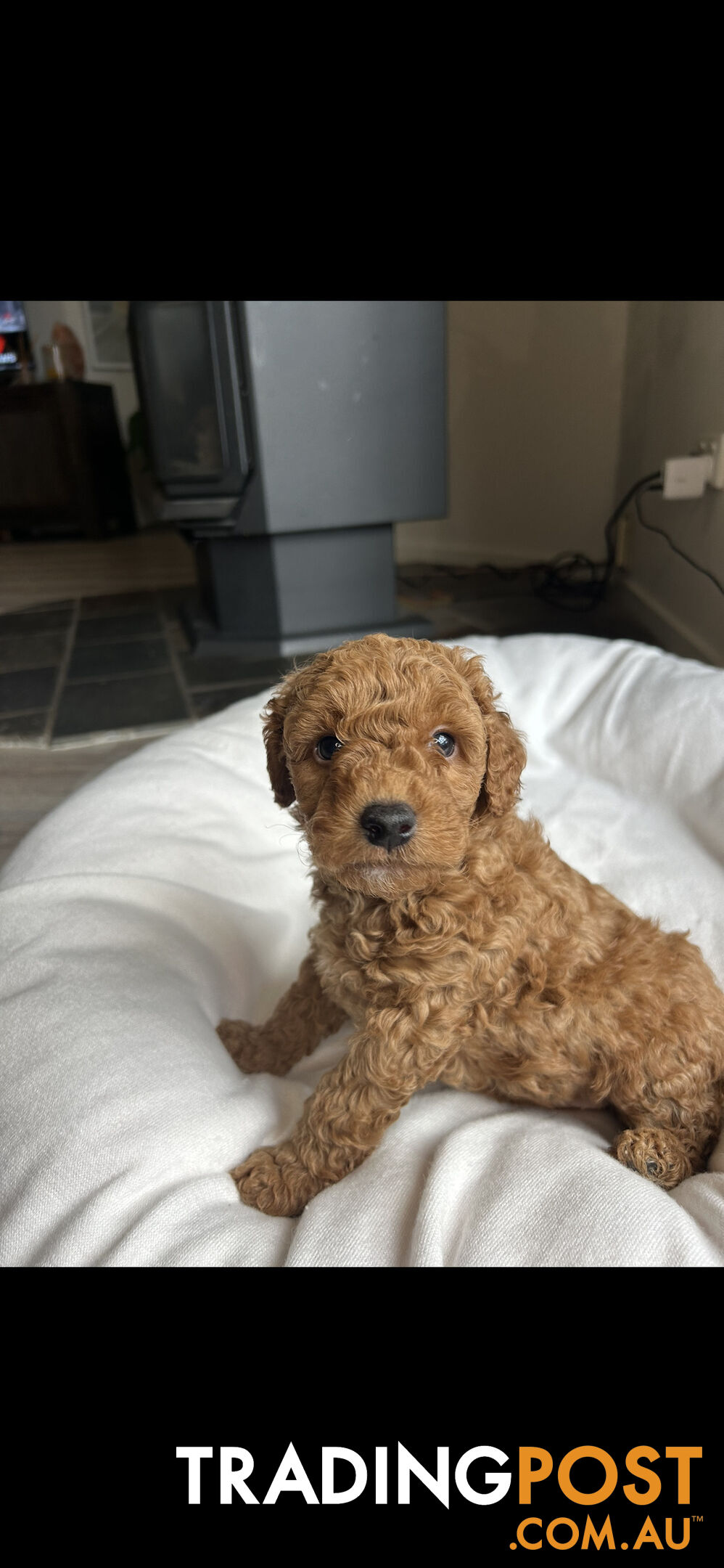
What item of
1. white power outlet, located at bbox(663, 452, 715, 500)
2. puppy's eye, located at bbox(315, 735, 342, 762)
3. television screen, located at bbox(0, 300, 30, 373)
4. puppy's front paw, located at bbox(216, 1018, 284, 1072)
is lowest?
puppy's front paw, located at bbox(216, 1018, 284, 1072)

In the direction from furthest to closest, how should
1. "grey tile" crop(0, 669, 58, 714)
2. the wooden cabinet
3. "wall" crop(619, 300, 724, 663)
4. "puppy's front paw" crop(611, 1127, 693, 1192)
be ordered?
"wall" crop(619, 300, 724, 663), "grey tile" crop(0, 669, 58, 714), the wooden cabinet, "puppy's front paw" crop(611, 1127, 693, 1192)

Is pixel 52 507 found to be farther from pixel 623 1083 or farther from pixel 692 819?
pixel 623 1083

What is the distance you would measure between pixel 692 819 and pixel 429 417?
2.04 metres

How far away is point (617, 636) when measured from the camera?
127 inches

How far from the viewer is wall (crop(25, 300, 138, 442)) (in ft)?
5.78

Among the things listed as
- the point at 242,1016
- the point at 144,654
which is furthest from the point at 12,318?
the point at 144,654

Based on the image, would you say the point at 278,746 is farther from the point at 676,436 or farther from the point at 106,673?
the point at 676,436

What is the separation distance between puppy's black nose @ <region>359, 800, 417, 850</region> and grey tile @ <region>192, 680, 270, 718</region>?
204 centimetres

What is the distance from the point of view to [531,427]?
3.98 m

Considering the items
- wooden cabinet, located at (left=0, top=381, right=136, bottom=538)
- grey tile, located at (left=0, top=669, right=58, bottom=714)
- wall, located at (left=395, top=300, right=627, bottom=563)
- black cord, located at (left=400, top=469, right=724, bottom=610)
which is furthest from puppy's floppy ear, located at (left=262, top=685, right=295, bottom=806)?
wall, located at (left=395, top=300, right=627, bottom=563)

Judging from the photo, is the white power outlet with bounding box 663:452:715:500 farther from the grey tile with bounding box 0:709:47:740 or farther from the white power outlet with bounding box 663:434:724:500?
the grey tile with bounding box 0:709:47:740

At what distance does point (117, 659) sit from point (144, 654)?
20cm

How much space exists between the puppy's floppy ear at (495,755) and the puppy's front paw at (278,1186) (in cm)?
50
